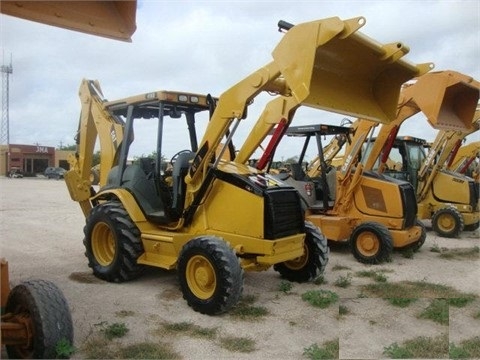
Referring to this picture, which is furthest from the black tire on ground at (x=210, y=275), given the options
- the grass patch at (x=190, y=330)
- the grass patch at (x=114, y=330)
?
the grass patch at (x=114, y=330)

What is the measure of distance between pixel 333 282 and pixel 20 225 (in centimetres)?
778

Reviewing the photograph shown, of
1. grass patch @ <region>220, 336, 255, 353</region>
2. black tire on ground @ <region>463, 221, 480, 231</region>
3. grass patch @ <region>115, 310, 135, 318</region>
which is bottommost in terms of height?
grass patch @ <region>220, 336, 255, 353</region>

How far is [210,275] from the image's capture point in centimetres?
491

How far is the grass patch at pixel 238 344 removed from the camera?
156 inches

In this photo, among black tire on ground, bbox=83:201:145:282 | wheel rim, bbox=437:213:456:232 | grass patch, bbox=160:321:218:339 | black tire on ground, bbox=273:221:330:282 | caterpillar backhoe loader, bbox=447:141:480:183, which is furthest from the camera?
caterpillar backhoe loader, bbox=447:141:480:183

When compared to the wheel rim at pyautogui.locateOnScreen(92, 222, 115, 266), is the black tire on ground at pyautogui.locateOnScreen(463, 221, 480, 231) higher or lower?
lower

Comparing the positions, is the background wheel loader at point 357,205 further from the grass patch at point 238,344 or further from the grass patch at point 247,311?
the grass patch at point 238,344

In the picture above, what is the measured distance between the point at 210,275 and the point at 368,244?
360cm

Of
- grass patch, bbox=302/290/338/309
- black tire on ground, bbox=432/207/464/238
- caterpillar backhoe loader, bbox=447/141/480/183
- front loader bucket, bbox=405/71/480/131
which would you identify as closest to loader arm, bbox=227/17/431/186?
front loader bucket, bbox=405/71/480/131

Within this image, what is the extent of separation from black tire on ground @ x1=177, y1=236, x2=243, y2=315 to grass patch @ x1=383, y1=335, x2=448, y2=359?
1584 millimetres

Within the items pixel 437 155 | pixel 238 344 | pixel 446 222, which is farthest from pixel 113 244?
pixel 437 155

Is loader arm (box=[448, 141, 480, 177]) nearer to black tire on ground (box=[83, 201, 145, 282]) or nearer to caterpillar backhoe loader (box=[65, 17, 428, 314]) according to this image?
caterpillar backhoe loader (box=[65, 17, 428, 314])

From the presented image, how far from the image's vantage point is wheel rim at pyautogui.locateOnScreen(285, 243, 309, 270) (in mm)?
6086

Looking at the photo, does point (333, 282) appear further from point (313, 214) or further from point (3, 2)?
point (3, 2)
